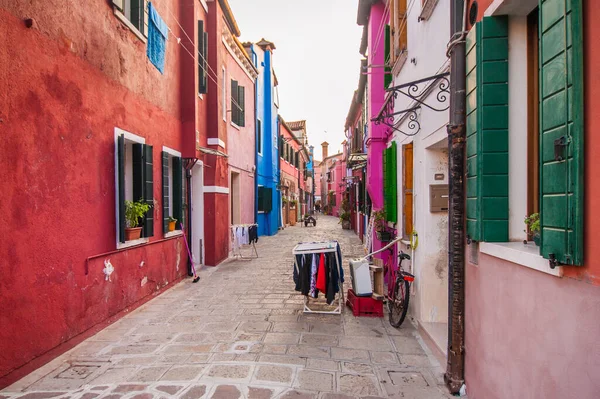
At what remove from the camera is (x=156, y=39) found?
689cm

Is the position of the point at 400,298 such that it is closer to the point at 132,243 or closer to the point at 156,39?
the point at 132,243

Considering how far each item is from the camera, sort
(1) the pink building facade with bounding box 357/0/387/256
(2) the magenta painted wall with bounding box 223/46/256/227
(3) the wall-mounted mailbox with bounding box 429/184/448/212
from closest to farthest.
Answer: (3) the wall-mounted mailbox with bounding box 429/184/448/212
(1) the pink building facade with bounding box 357/0/387/256
(2) the magenta painted wall with bounding box 223/46/256/227

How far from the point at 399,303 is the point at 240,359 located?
7.48ft

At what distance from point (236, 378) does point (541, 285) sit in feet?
8.83

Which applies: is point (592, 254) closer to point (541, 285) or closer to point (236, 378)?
point (541, 285)

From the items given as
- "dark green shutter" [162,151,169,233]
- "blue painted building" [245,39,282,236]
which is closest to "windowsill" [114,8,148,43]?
"dark green shutter" [162,151,169,233]

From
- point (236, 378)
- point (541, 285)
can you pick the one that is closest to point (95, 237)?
point (236, 378)

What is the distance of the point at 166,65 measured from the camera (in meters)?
7.48

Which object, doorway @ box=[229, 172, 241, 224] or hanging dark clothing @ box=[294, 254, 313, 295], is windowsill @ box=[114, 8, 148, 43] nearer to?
hanging dark clothing @ box=[294, 254, 313, 295]

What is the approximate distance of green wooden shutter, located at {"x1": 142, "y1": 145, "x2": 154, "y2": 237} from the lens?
6090 millimetres

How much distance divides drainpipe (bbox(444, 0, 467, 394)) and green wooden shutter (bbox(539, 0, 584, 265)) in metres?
1.14

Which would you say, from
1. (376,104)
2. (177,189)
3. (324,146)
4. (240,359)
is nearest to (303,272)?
(240,359)

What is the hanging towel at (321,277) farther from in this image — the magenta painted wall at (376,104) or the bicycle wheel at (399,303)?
the magenta painted wall at (376,104)

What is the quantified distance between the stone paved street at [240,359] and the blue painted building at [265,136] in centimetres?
1101
